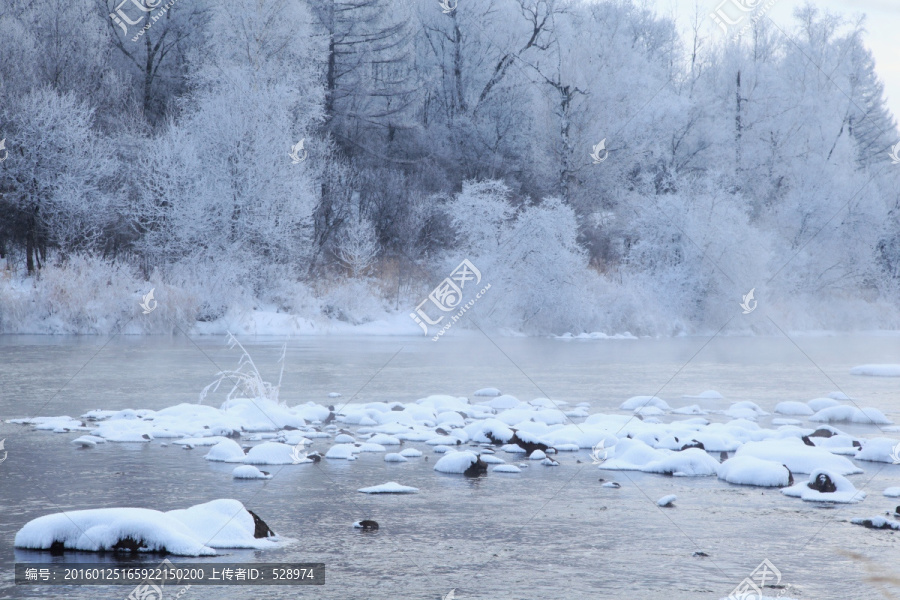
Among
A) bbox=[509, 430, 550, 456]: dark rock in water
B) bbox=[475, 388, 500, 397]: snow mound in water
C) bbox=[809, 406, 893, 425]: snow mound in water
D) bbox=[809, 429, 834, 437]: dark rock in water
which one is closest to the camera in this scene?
bbox=[509, 430, 550, 456]: dark rock in water

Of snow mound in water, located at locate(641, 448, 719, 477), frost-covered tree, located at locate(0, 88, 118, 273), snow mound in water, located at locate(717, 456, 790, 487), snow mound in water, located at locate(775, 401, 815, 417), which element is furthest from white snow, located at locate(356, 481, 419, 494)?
frost-covered tree, located at locate(0, 88, 118, 273)

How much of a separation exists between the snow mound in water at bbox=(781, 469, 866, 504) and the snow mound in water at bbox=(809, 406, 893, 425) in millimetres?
4407

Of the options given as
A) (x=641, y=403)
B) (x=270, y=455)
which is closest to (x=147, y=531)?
(x=270, y=455)

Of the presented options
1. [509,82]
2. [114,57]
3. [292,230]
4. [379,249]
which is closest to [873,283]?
[509,82]

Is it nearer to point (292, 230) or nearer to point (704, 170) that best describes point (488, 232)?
point (292, 230)

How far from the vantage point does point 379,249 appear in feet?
114

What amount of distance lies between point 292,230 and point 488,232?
6.91m

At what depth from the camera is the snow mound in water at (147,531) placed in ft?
17.7

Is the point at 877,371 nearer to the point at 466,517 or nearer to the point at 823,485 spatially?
the point at 823,485

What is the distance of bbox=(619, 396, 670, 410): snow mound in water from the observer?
1241 cm

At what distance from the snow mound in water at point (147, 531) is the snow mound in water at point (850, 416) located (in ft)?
28.5

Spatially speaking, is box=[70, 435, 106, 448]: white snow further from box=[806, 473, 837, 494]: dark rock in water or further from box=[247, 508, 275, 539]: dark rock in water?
box=[806, 473, 837, 494]: dark rock in water

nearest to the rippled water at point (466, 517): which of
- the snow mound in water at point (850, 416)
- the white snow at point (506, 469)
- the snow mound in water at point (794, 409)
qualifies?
the white snow at point (506, 469)

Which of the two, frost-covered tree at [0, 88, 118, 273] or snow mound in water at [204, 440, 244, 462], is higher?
frost-covered tree at [0, 88, 118, 273]
